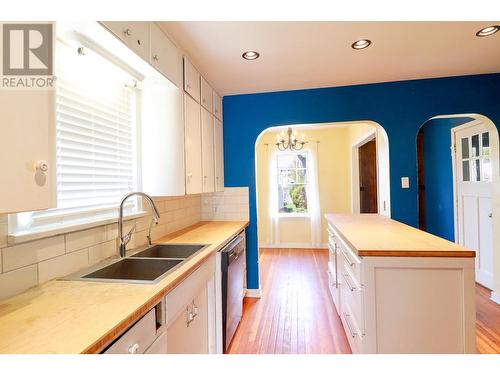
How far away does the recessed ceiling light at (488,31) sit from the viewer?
1888 mm

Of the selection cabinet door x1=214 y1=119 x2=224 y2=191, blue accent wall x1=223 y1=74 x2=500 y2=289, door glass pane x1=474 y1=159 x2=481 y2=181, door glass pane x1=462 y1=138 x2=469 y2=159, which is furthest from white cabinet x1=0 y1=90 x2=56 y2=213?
door glass pane x1=462 y1=138 x2=469 y2=159

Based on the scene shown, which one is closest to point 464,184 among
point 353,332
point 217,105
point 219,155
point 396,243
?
A: point 396,243

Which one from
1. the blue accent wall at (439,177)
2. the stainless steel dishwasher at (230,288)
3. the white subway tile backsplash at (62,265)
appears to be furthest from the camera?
the blue accent wall at (439,177)

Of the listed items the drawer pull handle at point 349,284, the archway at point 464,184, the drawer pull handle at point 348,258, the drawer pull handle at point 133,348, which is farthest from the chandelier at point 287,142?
the drawer pull handle at point 133,348

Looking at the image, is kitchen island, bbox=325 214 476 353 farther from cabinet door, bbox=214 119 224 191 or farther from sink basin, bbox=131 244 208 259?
cabinet door, bbox=214 119 224 191

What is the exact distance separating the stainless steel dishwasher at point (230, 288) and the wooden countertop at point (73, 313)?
694 millimetres

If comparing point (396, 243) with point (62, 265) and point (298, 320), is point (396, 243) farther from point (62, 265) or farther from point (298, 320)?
point (62, 265)

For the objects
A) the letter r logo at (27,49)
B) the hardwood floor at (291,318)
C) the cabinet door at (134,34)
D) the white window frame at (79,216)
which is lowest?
the hardwood floor at (291,318)

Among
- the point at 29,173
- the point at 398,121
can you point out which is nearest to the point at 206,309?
the point at 29,173

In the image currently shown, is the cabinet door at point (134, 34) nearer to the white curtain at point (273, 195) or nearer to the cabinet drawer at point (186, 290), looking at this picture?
the cabinet drawer at point (186, 290)

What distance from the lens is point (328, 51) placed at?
2.16 metres

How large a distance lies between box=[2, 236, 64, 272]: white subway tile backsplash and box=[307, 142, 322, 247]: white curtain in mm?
4659

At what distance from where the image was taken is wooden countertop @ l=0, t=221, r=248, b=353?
2.40 feet

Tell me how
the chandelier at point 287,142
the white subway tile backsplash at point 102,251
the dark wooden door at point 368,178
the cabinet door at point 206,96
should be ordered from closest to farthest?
the white subway tile backsplash at point 102,251
the cabinet door at point 206,96
the chandelier at point 287,142
the dark wooden door at point 368,178
